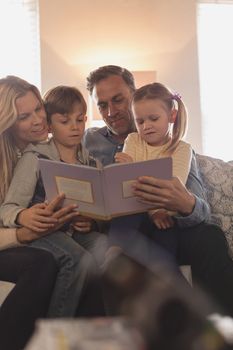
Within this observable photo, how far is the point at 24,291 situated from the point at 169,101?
0.91 metres

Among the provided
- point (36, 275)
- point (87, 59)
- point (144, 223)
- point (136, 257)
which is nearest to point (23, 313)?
point (36, 275)

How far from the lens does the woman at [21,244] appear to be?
1.38 metres

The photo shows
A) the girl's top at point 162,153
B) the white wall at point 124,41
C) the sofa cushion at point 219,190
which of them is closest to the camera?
the girl's top at point 162,153

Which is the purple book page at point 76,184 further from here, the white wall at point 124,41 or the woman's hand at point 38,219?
the white wall at point 124,41

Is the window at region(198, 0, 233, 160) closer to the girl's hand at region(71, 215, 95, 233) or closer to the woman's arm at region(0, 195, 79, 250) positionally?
the girl's hand at region(71, 215, 95, 233)

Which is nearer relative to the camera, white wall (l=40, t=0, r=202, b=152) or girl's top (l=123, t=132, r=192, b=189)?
girl's top (l=123, t=132, r=192, b=189)

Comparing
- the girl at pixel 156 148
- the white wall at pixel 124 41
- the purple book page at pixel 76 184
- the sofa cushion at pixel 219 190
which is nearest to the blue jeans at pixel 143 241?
the girl at pixel 156 148

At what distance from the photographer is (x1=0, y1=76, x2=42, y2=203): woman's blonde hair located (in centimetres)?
178

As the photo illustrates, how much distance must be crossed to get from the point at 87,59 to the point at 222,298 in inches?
94.5

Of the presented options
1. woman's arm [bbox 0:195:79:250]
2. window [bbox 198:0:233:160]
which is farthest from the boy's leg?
window [bbox 198:0:233:160]

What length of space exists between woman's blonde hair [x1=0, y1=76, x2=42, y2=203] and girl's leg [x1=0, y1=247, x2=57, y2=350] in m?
0.27

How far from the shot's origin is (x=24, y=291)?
1444mm

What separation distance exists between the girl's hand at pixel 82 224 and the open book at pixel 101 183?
108 mm

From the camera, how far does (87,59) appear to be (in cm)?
357
